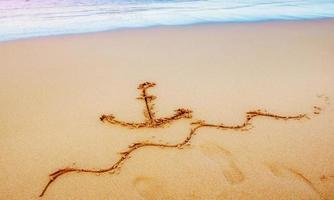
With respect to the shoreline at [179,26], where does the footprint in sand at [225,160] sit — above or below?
below

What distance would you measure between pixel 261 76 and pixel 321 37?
2011 mm

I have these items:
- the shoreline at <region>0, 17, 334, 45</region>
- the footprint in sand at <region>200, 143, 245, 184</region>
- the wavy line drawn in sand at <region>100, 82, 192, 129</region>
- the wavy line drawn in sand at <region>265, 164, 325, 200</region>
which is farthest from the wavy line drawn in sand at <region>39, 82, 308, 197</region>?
the shoreline at <region>0, 17, 334, 45</region>

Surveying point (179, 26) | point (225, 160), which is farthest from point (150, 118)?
point (179, 26)

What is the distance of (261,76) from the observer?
12.9ft

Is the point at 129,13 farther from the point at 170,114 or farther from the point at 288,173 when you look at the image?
the point at 288,173

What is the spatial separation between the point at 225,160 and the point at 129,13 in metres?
5.46

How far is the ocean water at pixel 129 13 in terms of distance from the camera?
6.14 meters

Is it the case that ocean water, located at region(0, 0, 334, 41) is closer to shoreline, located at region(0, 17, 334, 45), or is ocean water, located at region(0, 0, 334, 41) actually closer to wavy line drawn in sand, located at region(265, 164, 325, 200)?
shoreline, located at region(0, 17, 334, 45)

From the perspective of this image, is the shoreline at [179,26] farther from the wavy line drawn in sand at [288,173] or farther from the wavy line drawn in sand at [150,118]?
the wavy line drawn in sand at [288,173]

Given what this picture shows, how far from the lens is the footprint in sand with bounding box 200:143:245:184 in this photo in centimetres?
243

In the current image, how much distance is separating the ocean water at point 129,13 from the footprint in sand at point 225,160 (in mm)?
3831

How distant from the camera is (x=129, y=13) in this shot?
24.1ft

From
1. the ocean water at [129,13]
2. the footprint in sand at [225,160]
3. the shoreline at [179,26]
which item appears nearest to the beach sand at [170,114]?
the footprint in sand at [225,160]

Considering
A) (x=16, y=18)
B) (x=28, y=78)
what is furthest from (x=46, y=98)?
(x=16, y=18)
